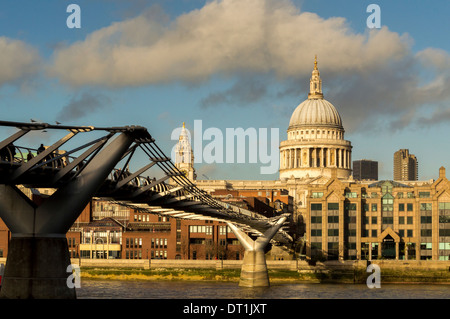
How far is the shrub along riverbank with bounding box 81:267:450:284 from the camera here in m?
102

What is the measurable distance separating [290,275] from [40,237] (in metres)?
66.8

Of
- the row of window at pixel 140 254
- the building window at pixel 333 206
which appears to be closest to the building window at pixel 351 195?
the building window at pixel 333 206

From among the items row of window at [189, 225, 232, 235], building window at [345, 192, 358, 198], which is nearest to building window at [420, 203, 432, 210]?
building window at [345, 192, 358, 198]

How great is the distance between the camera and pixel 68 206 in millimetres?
39625

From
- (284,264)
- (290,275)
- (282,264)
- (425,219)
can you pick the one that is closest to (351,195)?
(425,219)

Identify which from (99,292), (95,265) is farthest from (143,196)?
(95,265)

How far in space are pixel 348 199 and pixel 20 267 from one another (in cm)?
8333

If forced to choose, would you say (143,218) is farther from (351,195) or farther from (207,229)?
(351,195)

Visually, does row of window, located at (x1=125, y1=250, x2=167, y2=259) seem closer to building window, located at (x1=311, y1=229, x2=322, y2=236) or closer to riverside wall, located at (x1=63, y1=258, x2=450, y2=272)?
riverside wall, located at (x1=63, y1=258, x2=450, y2=272)

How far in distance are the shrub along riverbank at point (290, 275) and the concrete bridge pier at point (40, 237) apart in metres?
63.3

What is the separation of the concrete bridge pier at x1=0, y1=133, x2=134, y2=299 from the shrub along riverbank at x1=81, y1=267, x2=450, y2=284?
63331mm

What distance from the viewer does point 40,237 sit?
3934 centimetres
